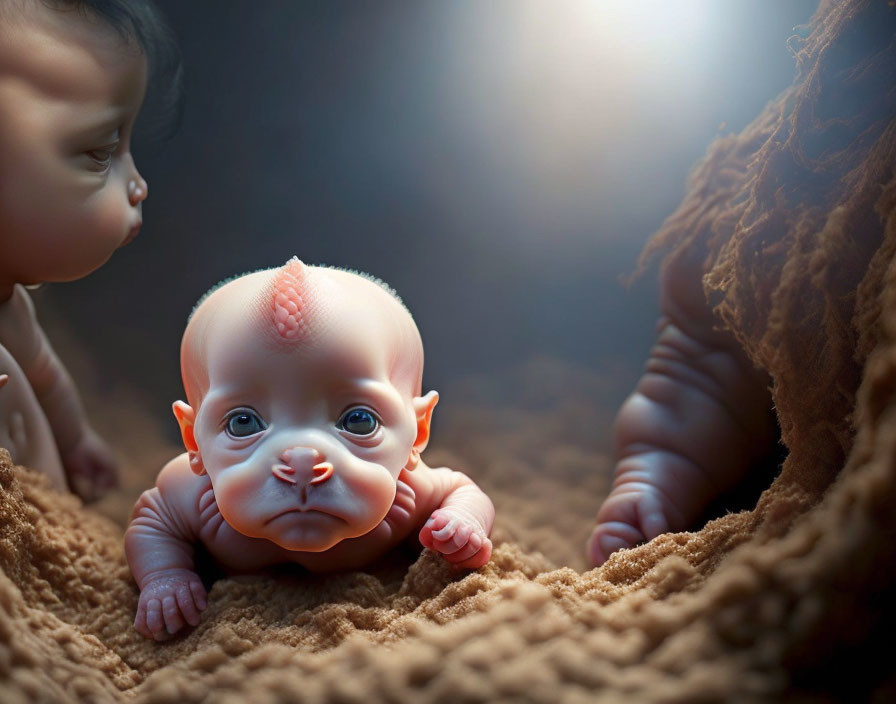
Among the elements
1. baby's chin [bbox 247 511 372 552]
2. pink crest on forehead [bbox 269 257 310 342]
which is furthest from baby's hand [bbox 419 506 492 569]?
pink crest on forehead [bbox 269 257 310 342]

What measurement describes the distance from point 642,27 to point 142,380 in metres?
0.90

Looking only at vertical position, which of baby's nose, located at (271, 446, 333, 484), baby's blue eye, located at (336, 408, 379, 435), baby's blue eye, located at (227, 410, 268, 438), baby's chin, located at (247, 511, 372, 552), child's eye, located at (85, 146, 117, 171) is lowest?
baby's chin, located at (247, 511, 372, 552)

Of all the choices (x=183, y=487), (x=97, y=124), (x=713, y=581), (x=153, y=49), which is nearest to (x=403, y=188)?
(x=153, y=49)

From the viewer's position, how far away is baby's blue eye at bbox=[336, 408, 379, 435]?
672 mm

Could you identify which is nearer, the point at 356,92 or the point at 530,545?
the point at 530,545

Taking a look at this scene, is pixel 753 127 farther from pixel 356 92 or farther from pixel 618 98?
pixel 356 92

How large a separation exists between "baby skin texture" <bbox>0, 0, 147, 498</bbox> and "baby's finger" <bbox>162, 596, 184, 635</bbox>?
263 millimetres

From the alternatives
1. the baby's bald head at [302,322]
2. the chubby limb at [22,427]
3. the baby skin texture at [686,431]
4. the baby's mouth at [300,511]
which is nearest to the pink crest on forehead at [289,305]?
the baby's bald head at [302,322]

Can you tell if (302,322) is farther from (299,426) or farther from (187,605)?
(187,605)

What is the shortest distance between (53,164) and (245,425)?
0.36 meters

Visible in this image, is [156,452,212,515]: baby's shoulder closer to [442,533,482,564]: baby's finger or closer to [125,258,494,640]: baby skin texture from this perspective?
[125,258,494,640]: baby skin texture

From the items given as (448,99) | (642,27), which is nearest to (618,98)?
(642,27)

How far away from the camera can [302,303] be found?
0.66 m

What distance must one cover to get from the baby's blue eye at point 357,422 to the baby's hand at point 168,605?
223 millimetres
